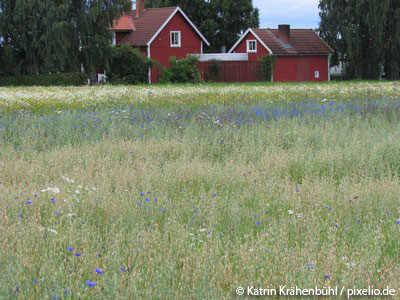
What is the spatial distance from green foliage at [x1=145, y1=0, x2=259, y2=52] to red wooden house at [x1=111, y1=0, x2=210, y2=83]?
1051 centimetres

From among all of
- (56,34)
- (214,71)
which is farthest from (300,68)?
(56,34)

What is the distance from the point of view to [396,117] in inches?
415

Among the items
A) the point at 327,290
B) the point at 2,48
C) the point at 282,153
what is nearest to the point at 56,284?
the point at 327,290

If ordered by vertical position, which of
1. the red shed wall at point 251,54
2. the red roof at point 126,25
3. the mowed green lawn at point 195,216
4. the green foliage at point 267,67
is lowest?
the mowed green lawn at point 195,216

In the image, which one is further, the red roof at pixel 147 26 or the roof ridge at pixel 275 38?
the roof ridge at pixel 275 38

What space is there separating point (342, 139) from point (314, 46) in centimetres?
4184

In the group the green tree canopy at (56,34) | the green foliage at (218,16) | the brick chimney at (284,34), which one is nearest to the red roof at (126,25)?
the green tree canopy at (56,34)

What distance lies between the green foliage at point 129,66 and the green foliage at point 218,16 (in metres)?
21.1

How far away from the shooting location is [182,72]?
38812 mm

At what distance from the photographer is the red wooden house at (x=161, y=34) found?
44.7m

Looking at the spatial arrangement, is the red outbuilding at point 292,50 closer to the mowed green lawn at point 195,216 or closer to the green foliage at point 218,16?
the green foliage at point 218,16

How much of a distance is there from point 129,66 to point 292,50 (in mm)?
16121

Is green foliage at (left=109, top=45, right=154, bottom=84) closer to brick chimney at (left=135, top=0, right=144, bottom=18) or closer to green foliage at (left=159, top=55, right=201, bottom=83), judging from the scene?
green foliage at (left=159, top=55, right=201, bottom=83)

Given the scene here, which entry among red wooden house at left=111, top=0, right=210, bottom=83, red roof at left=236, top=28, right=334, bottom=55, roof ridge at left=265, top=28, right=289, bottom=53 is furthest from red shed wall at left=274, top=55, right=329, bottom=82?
red wooden house at left=111, top=0, right=210, bottom=83
